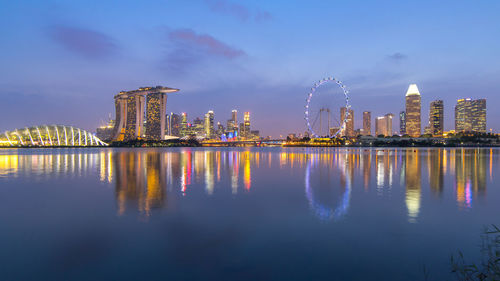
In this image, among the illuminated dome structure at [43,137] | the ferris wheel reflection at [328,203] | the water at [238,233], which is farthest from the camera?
the illuminated dome structure at [43,137]

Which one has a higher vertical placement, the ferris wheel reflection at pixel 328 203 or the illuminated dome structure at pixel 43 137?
the illuminated dome structure at pixel 43 137

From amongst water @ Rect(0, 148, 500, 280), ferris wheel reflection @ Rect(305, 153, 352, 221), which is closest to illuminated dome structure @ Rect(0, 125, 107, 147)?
water @ Rect(0, 148, 500, 280)

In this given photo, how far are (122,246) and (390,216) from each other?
11.3m

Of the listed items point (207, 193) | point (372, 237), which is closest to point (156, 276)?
point (372, 237)

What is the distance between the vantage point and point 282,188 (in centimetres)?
2300

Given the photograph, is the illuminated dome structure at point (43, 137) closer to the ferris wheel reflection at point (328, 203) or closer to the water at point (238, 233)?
the water at point (238, 233)

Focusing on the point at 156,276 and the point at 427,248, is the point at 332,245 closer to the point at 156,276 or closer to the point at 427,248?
the point at 427,248

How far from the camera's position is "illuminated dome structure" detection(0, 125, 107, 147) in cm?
18612

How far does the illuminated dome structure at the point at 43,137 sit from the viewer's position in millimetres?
186125

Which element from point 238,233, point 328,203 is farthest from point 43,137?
point 238,233

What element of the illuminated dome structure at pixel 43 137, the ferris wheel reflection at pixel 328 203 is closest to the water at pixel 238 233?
the ferris wheel reflection at pixel 328 203

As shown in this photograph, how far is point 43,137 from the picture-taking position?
620 feet

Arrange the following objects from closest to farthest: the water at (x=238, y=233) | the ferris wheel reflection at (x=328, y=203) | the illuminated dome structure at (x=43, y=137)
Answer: the water at (x=238, y=233), the ferris wheel reflection at (x=328, y=203), the illuminated dome structure at (x=43, y=137)

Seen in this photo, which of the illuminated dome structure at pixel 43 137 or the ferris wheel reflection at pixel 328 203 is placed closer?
the ferris wheel reflection at pixel 328 203
